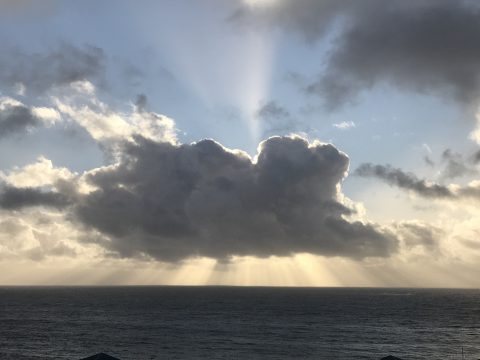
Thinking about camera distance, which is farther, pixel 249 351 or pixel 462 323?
pixel 462 323

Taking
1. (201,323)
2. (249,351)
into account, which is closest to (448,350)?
(249,351)

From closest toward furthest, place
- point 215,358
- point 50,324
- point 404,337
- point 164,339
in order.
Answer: point 215,358, point 164,339, point 404,337, point 50,324

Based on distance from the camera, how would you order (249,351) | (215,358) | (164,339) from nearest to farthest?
(215,358), (249,351), (164,339)

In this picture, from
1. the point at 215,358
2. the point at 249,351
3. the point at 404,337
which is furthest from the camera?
the point at 404,337

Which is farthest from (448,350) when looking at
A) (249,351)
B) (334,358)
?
(249,351)

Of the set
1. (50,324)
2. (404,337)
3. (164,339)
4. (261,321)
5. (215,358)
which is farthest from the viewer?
(261,321)

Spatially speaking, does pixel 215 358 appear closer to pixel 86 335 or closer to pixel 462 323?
pixel 86 335

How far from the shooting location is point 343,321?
17088 centimetres

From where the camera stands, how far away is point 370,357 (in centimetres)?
10181

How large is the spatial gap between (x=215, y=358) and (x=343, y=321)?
82.2 metres

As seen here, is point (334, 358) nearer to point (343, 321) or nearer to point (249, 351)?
point (249, 351)

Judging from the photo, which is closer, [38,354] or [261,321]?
[38,354]

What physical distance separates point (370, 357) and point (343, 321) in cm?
7055

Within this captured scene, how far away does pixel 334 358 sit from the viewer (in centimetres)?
10075
